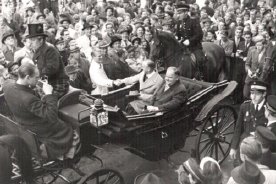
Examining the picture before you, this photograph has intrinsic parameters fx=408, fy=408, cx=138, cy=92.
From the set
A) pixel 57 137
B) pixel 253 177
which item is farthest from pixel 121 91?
pixel 253 177

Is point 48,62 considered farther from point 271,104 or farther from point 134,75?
point 271,104

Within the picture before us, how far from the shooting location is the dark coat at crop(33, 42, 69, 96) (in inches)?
229

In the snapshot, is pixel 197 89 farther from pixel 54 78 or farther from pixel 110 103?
pixel 54 78

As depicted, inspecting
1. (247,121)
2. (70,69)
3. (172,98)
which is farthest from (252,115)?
(70,69)

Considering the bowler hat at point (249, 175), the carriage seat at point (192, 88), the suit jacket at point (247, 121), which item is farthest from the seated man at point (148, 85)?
the bowler hat at point (249, 175)

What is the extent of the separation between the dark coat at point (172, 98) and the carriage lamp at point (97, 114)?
109 centimetres

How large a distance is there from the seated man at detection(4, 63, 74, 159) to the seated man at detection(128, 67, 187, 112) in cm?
Answer: 146

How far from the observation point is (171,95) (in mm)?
6156

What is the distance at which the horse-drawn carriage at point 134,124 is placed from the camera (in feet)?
17.0

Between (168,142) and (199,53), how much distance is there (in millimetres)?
3540

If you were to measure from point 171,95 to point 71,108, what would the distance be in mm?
1558

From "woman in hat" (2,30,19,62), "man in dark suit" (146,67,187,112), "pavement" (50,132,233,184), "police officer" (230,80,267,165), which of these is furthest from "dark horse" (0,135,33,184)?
"woman in hat" (2,30,19,62)

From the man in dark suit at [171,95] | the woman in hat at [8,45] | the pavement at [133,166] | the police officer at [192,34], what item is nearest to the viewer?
the man in dark suit at [171,95]

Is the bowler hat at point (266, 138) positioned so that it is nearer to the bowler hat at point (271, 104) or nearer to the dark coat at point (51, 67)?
the bowler hat at point (271, 104)
